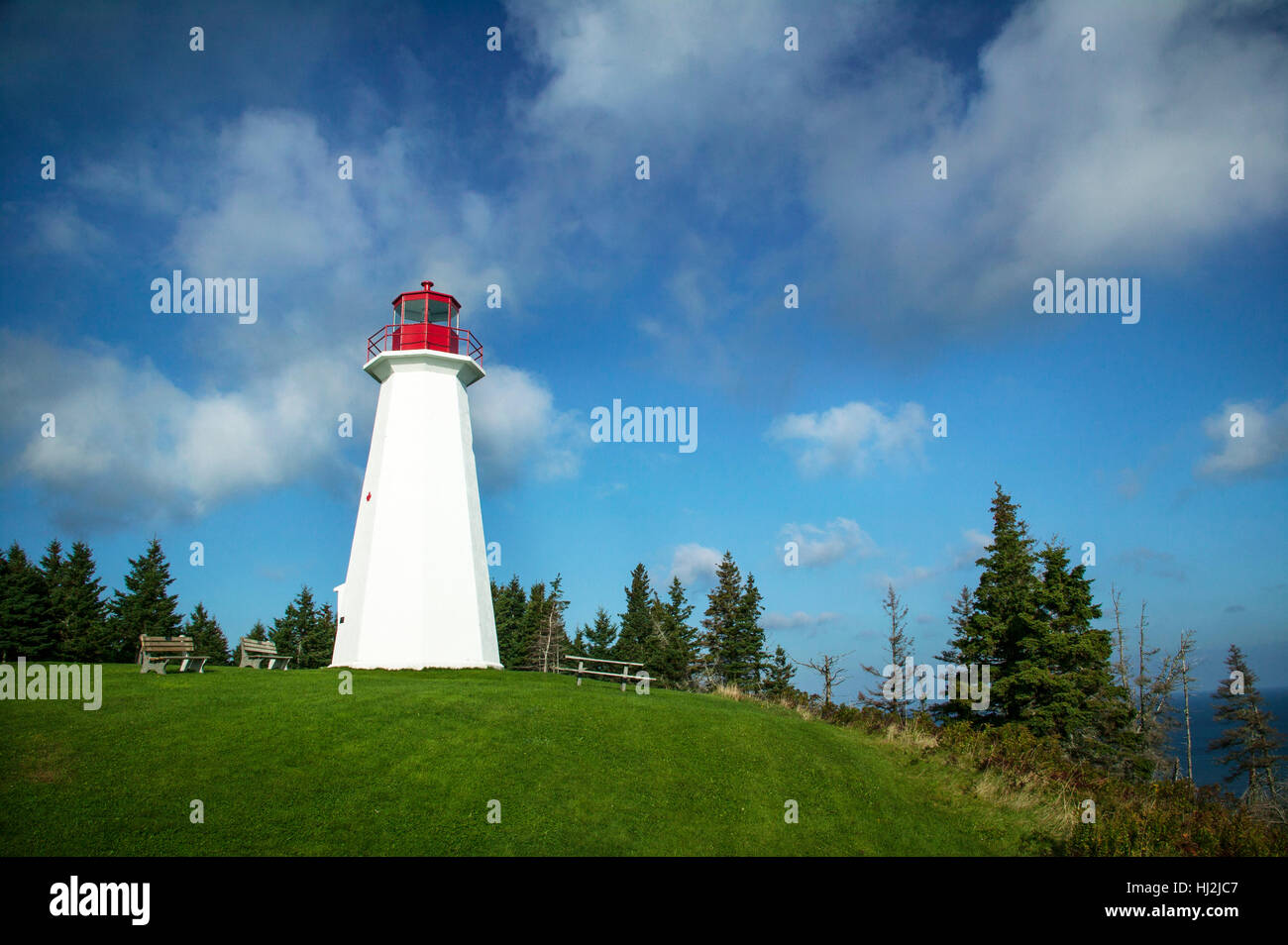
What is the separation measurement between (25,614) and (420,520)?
42445 millimetres

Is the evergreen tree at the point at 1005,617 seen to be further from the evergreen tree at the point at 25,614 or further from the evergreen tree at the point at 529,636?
the evergreen tree at the point at 25,614

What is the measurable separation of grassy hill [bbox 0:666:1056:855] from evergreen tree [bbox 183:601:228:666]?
67397 millimetres

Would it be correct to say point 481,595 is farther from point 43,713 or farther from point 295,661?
point 295,661

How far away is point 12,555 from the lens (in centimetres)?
5603

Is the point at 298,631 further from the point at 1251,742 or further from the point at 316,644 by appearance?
the point at 1251,742

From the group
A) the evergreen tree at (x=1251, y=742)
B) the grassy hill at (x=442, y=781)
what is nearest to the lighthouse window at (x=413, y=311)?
the grassy hill at (x=442, y=781)

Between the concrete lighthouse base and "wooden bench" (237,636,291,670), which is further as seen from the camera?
the concrete lighthouse base

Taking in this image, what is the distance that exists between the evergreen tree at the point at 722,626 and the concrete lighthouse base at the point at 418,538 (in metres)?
33.6

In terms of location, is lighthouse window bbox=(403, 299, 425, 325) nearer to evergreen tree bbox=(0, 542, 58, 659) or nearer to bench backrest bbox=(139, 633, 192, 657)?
bench backrest bbox=(139, 633, 192, 657)

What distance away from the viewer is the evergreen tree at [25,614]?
48.3 m

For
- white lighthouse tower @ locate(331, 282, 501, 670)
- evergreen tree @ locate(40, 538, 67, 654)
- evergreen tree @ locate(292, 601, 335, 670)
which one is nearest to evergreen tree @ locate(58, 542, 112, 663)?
evergreen tree @ locate(40, 538, 67, 654)

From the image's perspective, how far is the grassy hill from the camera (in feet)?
34.1

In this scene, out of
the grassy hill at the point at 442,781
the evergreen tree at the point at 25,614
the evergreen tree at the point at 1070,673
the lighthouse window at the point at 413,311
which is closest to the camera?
the grassy hill at the point at 442,781
